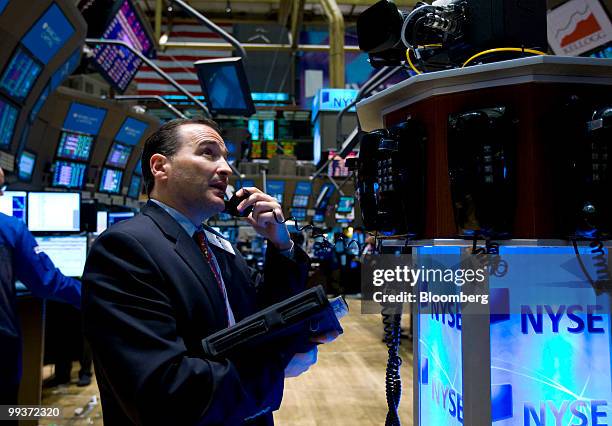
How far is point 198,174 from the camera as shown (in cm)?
156

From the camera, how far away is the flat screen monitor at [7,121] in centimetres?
495

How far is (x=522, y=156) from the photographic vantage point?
1410 millimetres

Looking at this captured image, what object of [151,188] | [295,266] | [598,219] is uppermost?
[151,188]

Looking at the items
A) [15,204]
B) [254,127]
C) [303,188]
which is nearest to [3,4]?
[15,204]

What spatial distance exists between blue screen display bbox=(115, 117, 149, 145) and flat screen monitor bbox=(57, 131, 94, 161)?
0.65 meters

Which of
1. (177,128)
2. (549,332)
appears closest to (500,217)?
(549,332)

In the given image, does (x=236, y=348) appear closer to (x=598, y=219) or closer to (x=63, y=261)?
(x=598, y=219)

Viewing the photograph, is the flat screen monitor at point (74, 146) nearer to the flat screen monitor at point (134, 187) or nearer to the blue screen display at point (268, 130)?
the flat screen monitor at point (134, 187)

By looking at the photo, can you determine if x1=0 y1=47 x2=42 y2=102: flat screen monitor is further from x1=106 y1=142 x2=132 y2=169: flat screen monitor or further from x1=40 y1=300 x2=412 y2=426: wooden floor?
x1=106 y1=142 x2=132 y2=169: flat screen monitor

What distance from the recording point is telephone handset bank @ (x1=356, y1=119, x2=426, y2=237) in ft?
5.16

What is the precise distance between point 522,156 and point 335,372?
4.76 meters

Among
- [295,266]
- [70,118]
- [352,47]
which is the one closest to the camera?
[295,266]

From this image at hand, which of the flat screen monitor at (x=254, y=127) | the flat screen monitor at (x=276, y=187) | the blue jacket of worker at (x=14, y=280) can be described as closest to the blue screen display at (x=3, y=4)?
the blue jacket of worker at (x=14, y=280)

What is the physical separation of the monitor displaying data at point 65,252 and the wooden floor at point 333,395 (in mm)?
1130
